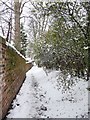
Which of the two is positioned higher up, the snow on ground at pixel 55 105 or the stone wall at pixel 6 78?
the stone wall at pixel 6 78

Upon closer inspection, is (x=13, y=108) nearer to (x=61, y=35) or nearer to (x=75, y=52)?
(x=75, y=52)

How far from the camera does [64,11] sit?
21.6ft

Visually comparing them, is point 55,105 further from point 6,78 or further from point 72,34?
point 72,34

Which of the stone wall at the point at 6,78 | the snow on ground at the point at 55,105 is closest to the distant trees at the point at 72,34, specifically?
the snow on ground at the point at 55,105

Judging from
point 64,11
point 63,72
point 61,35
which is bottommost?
point 63,72

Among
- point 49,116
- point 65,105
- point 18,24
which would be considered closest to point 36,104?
point 65,105

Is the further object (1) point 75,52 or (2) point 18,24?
(2) point 18,24

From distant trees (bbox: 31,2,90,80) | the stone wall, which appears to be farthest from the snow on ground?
distant trees (bbox: 31,2,90,80)

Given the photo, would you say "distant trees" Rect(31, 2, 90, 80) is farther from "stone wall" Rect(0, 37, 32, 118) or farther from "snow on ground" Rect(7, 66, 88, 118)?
"stone wall" Rect(0, 37, 32, 118)

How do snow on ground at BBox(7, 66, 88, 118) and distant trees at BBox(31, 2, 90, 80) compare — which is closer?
snow on ground at BBox(7, 66, 88, 118)

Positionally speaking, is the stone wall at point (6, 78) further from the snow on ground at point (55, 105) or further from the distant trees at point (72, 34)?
the distant trees at point (72, 34)

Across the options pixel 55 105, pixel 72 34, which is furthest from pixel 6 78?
pixel 72 34

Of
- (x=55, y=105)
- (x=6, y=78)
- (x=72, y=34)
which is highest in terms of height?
(x=72, y=34)

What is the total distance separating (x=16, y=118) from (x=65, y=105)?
197 centimetres
